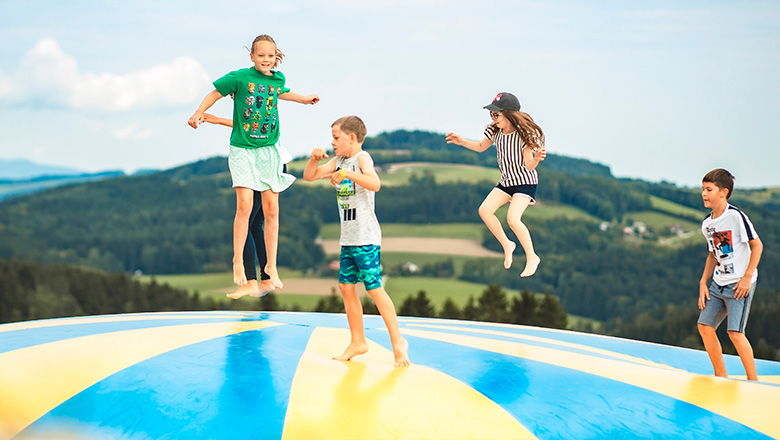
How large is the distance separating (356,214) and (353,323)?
3.08ft

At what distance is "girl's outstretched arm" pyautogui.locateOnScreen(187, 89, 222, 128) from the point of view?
6789mm

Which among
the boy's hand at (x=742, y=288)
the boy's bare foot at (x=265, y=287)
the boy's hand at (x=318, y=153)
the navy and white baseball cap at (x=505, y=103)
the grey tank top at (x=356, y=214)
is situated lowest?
the boy's bare foot at (x=265, y=287)

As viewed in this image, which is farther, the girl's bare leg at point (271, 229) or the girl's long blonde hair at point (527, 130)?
the girl's bare leg at point (271, 229)

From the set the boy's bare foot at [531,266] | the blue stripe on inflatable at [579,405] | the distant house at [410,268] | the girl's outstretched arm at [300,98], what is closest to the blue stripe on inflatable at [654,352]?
the boy's bare foot at [531,266]

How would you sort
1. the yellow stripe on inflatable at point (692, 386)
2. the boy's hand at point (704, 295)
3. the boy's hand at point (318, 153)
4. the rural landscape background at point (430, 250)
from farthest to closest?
the rural landscape background at point (430, 250), the boy's hand at point (704, 295), the boy's hand at point (318, 153), the yellow stripe on inflatable at point (692, 386)

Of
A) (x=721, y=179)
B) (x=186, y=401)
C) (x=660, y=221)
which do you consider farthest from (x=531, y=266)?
(x=660, y=221)

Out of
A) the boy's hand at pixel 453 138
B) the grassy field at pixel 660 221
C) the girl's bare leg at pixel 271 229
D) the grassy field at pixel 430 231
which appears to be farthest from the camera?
the grassy field at pixel 660 221

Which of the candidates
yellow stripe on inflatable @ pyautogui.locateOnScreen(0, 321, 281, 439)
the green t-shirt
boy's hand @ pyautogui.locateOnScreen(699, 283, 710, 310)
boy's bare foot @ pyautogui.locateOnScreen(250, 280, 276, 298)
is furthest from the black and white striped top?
yellow stripe on inflatable @ pyautogui.locateOnScreen(0, 321, 281, 439)

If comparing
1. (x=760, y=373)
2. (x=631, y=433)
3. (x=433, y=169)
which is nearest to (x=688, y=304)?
(x=433, y=169)

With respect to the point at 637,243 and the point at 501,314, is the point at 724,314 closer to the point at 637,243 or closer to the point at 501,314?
the point at 501,314

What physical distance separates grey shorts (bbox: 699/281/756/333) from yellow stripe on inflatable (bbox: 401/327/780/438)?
0.88m

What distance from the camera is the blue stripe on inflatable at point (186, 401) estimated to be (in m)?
4.18

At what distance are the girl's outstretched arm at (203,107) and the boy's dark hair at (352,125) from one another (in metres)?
1.93

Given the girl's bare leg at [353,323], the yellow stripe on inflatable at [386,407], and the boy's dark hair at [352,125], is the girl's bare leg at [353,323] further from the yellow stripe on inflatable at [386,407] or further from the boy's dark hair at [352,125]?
the boy's dark hair at [352,125]
